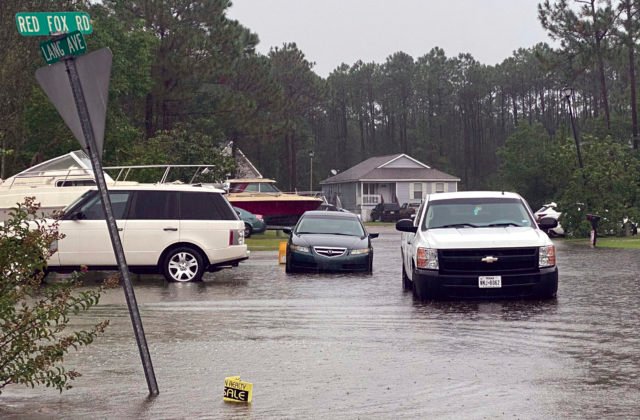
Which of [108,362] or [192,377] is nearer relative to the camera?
[192,377]

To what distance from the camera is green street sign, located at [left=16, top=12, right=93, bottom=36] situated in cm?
852

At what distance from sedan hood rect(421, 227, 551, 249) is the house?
3254 inches

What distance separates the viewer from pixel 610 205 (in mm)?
43312

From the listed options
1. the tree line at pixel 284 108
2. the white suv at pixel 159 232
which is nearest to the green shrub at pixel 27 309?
the white suv at pixel 159 232

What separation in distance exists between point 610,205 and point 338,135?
99995mm

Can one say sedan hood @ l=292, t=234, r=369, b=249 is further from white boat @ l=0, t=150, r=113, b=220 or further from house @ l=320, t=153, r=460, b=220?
house @ l=320, t=153, r=460, b=220

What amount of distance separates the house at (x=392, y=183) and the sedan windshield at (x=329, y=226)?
244 feet

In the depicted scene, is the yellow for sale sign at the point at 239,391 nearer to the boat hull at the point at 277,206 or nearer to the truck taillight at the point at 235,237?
the truck taillight at the point at 235,237

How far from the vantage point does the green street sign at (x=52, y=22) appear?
8.52 meters

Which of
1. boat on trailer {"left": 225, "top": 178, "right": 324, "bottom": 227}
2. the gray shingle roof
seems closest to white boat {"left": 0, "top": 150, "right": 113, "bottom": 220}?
boat on trailer {"left": 225, "top": 178, "right": 324, "bottom": 227}

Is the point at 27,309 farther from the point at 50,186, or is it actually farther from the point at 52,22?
the point at 50,186

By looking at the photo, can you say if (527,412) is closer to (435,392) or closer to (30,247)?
(435,392)

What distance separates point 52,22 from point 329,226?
1689cm

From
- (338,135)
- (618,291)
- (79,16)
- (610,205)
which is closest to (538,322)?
(618,291)
